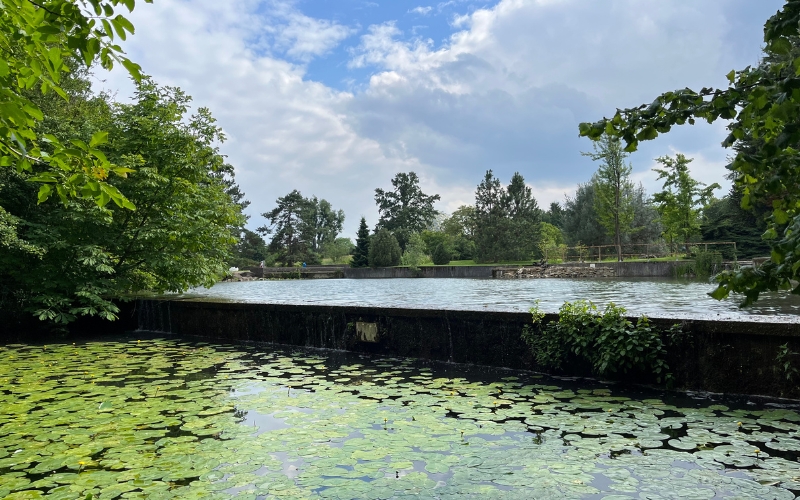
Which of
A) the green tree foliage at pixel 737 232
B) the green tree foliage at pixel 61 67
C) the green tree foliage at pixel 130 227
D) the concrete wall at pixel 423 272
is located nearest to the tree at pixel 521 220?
the concrete wall at pixel 423 272

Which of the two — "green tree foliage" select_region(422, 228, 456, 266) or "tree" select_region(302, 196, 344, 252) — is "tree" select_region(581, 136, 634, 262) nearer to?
"green tree foliage" select_region(422, 228, 456, 266)

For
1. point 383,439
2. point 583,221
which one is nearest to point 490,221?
point 583,221

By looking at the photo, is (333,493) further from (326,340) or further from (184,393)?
(326,340)

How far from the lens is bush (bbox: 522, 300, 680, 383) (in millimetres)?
6068

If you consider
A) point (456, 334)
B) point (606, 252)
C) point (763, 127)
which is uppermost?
point (606, 252)

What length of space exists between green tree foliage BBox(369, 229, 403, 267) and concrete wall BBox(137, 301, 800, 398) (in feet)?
131

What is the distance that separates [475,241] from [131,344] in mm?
48290

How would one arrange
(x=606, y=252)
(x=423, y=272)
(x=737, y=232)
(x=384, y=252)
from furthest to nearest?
1. (x=606, y=252)
2. (x=384, y=252)
3. (x=423, y=272)
4. (x=737, y=232)

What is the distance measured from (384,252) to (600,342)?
4686 centimetres

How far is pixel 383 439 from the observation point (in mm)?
4387

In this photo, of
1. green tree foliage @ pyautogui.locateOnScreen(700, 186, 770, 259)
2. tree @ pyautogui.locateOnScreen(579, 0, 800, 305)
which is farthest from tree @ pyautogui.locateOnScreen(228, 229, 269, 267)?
tree @ pyautogui.locateOnScreen(579, 0, 800, 305)

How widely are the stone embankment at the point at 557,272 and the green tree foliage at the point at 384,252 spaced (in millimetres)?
14851

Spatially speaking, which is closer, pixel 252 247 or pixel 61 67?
pixel 61 67

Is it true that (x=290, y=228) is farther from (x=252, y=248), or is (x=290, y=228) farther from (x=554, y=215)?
(x=554, y=215)
